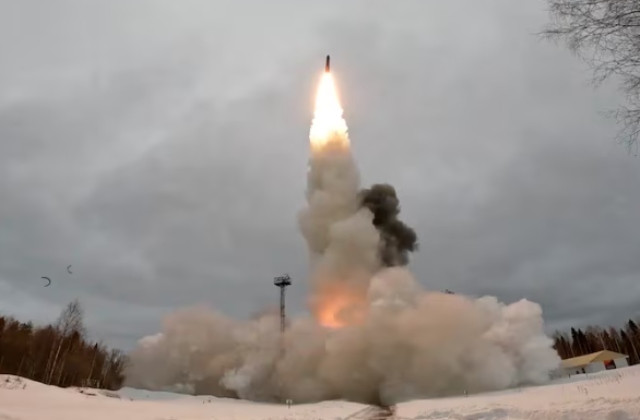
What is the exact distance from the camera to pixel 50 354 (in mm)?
63781

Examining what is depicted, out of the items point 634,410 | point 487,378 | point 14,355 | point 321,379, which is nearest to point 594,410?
point 634,410

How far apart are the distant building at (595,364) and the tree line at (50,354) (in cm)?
6805

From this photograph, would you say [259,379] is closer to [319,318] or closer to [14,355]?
[319,318]

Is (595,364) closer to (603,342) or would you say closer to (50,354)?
(603,342)

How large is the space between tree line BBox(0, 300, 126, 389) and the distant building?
223ft

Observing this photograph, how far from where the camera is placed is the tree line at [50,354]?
59781 mm

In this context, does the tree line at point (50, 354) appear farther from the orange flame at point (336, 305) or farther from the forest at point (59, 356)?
the orange flame at point (336, 305)

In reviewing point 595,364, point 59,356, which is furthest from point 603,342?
point 59,356

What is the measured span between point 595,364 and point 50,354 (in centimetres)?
7472

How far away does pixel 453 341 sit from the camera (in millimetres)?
50500

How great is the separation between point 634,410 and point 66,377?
69.8 m

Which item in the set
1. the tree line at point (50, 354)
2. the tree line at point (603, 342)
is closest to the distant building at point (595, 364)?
the tree line at point (603, 342)

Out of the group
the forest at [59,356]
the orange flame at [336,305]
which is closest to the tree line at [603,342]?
the forest at [59,356]

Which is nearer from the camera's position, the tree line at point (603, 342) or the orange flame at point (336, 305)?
the orange flame at point (336, 305)
